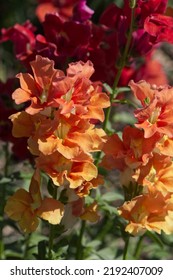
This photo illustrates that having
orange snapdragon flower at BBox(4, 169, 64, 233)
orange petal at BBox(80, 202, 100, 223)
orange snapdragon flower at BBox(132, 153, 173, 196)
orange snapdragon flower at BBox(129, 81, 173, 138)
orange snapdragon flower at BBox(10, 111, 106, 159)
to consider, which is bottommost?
orange petal at BBox(80, 202, 100, 223)

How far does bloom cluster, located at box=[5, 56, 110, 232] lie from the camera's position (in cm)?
158

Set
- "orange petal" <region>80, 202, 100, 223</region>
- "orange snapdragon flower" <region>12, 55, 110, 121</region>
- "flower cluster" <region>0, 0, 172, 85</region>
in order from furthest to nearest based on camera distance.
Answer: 1. "flower cluster" <region>0, 0, 172, 85</region>
2. "orange petal" <region>80, 202, 100, 223</region>
3. "orange snapdragon flower" <region>12, 55, 110, 121</region>

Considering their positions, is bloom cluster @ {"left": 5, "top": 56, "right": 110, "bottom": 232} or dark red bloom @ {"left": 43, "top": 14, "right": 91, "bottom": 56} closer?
bloom cluster @ {"left": 5, "top": 56, "right": 110, "bottom": 232}

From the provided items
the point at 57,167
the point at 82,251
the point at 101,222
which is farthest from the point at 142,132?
the point at 101,222

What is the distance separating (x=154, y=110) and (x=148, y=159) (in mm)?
102

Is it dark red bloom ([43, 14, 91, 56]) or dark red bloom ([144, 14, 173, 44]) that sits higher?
dark red bloom ([144, 14, 173, 44])

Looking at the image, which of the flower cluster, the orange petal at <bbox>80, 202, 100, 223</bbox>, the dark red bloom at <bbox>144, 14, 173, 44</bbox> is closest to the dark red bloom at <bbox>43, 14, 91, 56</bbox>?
the flower cluster

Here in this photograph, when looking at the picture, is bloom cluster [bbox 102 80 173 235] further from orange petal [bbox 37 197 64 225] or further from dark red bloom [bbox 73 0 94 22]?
dark red bloom [bbox 73 0 94 22]

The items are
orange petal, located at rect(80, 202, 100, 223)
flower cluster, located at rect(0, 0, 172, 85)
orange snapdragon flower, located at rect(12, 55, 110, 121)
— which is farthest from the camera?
flower cluster, located at rect(0, 0, 172, 85)

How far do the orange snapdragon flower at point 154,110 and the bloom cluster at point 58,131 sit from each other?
3.2 inches

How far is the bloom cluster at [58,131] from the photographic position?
158 centimetres

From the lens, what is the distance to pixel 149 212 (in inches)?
66.5

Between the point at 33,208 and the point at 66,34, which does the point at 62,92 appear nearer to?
the point at 33,208

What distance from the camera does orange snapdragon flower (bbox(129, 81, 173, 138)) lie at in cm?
160
